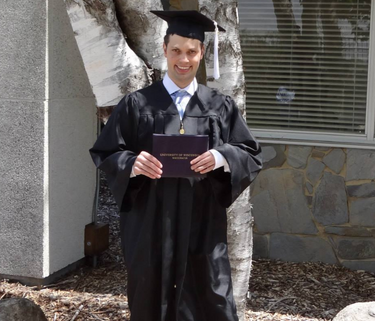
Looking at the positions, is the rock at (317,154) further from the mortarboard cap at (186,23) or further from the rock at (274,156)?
the mortarboard cap at (186,23)

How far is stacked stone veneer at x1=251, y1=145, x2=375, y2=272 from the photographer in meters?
5.96

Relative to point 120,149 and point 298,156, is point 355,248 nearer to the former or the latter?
point 298,156

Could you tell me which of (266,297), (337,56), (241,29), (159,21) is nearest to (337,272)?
(266,297)

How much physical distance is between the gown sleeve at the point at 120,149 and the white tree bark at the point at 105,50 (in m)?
0.37

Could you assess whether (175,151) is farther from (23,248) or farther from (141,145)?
(23,248)

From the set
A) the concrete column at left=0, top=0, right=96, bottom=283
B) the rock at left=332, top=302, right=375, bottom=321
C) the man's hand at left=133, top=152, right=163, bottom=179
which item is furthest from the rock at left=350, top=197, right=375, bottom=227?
the man's hand at left=133, top=152, right=163, bottom=179

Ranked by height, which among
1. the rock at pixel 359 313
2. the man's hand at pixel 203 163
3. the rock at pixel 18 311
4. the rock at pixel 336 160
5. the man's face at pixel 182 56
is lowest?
the rock at pixel 18 311

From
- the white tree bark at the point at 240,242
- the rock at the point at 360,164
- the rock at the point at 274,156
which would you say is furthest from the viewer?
the rock at the point at 274,156

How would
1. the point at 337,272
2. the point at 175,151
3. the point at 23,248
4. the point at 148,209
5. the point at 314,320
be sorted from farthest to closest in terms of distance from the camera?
the point at 337,272
the point at 23,248
the point at 314,320
the point at 148,209
the point at 175,151

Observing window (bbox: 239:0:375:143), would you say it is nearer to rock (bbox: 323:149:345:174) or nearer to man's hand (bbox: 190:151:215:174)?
rock (bbox: 323:149:345:174)

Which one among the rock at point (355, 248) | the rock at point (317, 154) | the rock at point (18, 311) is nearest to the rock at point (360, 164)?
the rock at point (317, 154)

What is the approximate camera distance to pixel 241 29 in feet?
20.8

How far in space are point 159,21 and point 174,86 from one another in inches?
24.8

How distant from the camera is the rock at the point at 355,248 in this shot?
236 inches
